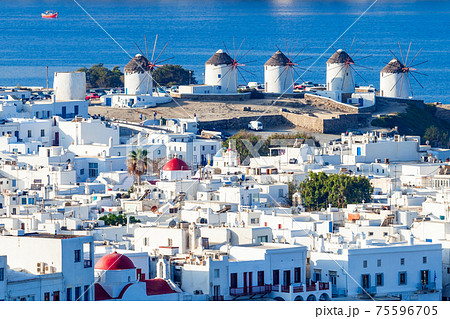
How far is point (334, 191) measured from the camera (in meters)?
54.2

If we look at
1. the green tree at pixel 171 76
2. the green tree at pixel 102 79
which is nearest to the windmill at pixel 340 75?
the green tree at pixel 171 76

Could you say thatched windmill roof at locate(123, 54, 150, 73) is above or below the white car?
above

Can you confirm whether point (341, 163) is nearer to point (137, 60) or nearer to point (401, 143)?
point (401, 143)

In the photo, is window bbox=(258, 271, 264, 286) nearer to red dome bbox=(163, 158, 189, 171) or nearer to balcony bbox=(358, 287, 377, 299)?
balcony bbox=(358, 287, 377, 299)

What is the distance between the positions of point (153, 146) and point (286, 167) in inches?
299

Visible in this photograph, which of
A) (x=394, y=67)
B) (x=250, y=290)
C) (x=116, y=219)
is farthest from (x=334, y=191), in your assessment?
(x=394, y=67)

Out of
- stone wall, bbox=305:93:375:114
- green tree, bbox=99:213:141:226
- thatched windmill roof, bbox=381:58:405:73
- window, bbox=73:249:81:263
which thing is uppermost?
thatched windmill roof, bbox=381:58:405:73

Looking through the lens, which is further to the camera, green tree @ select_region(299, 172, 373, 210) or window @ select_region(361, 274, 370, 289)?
green tree @ select_region(299, 172, 373, 210)

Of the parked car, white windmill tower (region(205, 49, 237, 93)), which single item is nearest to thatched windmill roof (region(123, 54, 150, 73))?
the parked car

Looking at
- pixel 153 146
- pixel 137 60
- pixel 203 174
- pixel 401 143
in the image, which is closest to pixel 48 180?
pixel 203 174

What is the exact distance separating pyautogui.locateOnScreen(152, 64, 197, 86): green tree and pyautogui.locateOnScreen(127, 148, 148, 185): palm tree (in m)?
31.9

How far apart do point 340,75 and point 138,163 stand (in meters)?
34.7

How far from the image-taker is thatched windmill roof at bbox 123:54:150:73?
8594cm

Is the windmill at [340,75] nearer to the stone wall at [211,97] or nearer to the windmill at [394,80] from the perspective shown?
the windmill at [394,80]
